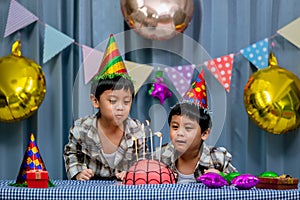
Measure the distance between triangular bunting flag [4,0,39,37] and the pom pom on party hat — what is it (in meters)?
0.39

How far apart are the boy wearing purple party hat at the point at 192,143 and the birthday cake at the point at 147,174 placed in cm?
22

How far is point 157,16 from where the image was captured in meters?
2.24

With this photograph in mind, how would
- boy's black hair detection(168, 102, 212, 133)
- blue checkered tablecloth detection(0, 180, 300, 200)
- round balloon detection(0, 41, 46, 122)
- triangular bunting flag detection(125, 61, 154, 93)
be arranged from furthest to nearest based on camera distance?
triangular bunting flag detection(125, 61, 154, 93) → round balloon detection(0, 41, 46, 122) → boy's black hair detection(168, 102, 212, 133) → blue checkered tablecloth detection(0, 180, 300, 200)

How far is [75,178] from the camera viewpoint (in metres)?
2.16

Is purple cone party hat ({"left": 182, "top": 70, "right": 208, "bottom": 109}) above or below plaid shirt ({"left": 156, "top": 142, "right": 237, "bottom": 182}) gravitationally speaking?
above

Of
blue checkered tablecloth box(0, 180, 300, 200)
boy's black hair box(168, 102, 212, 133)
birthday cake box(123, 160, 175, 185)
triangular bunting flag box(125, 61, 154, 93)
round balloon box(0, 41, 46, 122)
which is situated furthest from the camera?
triangular bunting flag box(125, 61, 154, 93)

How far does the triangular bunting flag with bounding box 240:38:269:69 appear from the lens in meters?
2.46

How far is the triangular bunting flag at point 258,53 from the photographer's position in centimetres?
246

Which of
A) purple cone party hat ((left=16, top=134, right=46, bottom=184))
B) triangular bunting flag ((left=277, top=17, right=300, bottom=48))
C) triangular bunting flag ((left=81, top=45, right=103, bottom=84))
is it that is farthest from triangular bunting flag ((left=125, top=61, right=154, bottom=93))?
purple cone party hat ((left=16, top=134, right=46, bottom=184))

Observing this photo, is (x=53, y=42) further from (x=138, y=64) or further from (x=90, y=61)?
(x=138, y=64)

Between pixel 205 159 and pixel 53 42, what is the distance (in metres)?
0.80

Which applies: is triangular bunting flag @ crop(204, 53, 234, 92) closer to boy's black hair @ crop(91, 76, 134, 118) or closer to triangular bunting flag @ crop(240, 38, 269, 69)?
triangular bunting flag @ crop(240, 38, 269, 69)

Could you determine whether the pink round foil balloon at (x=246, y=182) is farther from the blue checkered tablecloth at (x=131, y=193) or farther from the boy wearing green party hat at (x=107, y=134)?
the boy wearing green party hat at (x=107, y=134)

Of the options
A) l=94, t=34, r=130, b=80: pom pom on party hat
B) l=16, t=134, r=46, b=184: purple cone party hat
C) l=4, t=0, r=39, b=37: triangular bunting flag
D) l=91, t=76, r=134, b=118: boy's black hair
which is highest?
l=4, t=0, r=39, b=37: triangular bunting flag
